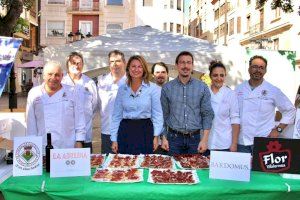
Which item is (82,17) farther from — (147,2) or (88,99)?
(88,99)

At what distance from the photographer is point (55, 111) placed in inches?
145

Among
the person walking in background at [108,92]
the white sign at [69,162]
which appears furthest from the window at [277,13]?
the white sign at [69,162]

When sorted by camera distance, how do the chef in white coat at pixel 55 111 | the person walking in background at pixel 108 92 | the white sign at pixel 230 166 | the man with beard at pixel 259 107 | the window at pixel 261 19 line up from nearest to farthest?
the white sign at pixel 230 166
the chef in white coat at pixel 55 111
the man with beard at pixel 259 107
the person walking in background at pixel 108 92
the window at pixel 261 19

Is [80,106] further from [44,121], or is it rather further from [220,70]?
[220,70]

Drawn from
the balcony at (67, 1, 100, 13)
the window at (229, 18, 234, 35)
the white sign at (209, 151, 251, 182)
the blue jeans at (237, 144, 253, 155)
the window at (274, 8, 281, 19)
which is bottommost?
the blue jeans at (237, 144, 253, 155)

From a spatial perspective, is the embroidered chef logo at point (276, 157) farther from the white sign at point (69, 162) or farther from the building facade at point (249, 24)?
the building facade at point (249, 24)

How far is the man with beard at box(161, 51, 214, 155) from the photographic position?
3.91m

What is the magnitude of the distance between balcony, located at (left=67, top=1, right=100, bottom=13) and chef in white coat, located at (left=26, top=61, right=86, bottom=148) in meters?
36.4

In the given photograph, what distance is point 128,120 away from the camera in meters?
3.99

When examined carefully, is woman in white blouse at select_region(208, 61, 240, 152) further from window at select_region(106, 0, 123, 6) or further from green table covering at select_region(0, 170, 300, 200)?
window at select_region(106, 0, 123, 6)

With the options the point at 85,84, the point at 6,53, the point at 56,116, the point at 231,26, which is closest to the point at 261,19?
the point at 231,26

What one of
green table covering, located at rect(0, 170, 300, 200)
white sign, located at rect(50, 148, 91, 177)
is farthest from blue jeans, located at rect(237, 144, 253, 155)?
white sign, located at rect(50, 148, 91, 177)

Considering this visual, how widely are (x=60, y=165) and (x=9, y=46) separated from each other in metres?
1.09

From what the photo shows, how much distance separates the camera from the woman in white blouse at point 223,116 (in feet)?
13.8
